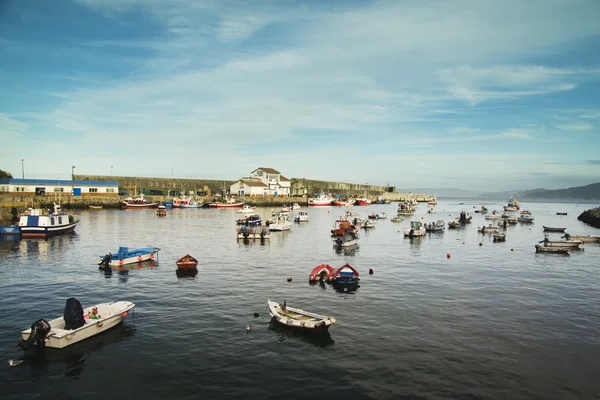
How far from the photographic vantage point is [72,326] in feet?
66.5

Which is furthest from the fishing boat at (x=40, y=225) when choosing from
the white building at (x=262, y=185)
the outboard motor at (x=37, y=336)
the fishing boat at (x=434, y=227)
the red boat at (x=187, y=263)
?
the white building at (x=262, y=185)

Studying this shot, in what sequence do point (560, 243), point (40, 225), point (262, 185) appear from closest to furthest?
point (560, 243) < point (40, 225) < point (262, 185)

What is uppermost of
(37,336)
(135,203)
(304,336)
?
(135,203)

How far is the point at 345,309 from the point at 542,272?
25874 mm

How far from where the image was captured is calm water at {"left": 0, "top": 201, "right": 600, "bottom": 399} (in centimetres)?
1656

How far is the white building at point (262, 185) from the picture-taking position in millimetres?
162250

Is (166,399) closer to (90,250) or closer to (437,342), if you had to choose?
(437,342)

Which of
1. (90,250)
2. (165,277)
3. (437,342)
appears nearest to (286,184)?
(90,250)

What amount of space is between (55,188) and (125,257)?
8834 cm

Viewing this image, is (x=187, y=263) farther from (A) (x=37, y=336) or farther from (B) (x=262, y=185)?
(B) (x=262, y=185)

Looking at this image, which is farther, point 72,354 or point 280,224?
point 280,224

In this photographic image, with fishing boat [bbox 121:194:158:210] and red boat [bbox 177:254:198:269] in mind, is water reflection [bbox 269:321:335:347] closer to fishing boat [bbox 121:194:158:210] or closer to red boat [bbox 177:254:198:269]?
red boat [bbox 177:254:198:269]

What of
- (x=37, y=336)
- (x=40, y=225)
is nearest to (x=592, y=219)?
(x=37, y=336)

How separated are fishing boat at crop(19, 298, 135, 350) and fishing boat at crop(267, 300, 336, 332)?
8908 millimetres
